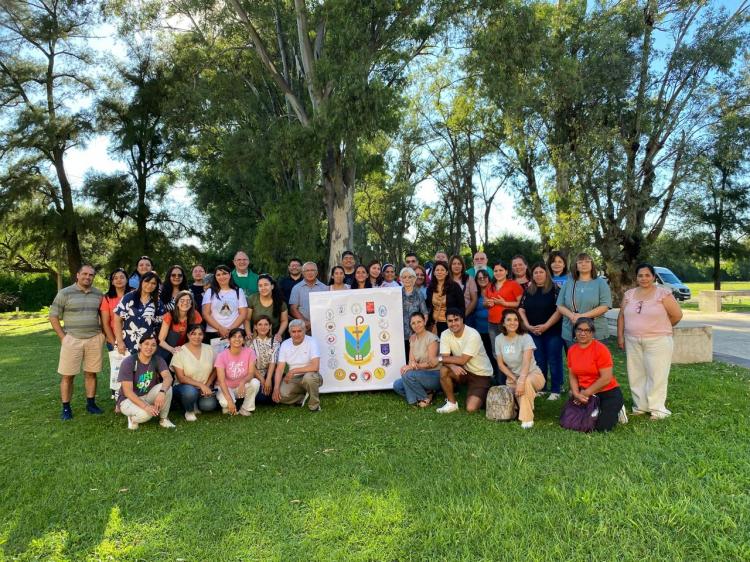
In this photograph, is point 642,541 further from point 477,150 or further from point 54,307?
point 477,150

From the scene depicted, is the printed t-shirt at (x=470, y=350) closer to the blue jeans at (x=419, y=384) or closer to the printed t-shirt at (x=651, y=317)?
the blue jeans at (x=419, y=384)

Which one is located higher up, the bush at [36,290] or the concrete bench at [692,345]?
the bush at [36,290]

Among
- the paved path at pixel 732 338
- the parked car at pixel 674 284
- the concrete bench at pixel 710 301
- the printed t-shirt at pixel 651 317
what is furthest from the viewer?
the parked car at pixel 674 284

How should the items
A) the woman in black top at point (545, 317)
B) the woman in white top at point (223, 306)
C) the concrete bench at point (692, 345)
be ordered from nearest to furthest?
the woman in black top at point (545, 317), the woman in white top at point (223, 306), the concrete bench at point (692, 345)

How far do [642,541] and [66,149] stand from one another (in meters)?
27.3

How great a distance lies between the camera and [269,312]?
6633mm

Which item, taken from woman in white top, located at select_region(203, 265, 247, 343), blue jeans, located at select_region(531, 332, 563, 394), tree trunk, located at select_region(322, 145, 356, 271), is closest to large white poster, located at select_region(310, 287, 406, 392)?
woman in white top, located at select_region(203, 265, 247, 343)

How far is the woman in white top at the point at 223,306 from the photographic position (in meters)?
6.41

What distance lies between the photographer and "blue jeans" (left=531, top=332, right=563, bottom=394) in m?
6.27

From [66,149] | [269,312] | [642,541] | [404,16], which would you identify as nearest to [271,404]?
[269,312]

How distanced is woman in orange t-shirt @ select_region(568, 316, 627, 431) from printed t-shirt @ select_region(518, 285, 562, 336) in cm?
113

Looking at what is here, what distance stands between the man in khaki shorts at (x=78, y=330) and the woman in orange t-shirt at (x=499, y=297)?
4906mm

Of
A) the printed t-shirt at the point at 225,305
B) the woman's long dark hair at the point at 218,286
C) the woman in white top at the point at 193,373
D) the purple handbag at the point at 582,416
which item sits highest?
the woman's long dark hair at the point at 218,286

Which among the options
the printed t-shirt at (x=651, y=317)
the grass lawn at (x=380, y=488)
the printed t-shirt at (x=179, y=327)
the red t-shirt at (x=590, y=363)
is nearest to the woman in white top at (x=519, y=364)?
the grass lawn at (x=380, y=488)
